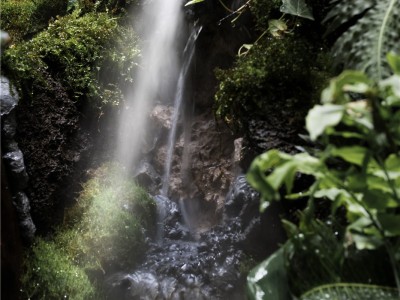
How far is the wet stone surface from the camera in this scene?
100.0 inches

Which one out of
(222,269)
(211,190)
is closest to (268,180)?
(222,269)

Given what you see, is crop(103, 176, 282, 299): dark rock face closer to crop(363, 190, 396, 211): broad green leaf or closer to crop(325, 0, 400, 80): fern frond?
crop(325, 0, 400, 80): fern frond

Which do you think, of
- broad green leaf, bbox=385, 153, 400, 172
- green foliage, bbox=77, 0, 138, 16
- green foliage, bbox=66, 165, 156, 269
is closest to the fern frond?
broad green leaf, bbox=385, 153, 400, 172

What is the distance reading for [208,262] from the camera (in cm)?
279

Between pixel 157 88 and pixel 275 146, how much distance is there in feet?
6.53

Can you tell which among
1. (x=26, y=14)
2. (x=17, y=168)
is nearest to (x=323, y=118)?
(x=17, y=168)

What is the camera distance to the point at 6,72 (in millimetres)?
2738

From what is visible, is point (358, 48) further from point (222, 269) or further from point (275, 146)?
point (222, 269)

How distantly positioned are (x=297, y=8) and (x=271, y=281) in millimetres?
1630

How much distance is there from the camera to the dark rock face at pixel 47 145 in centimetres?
278

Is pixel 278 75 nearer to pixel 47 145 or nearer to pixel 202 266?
pixel 202 266

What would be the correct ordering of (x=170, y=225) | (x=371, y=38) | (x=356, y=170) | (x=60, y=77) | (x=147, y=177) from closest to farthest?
(x=356, y=170) < (x=371, y=38) < (x=60, y=77) < (x=170, y=225) < (x=147, y=177)

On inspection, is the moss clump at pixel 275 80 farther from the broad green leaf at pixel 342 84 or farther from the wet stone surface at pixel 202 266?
the broad green leaf at pixel 342 84

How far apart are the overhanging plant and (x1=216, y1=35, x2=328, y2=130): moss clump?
884mm
